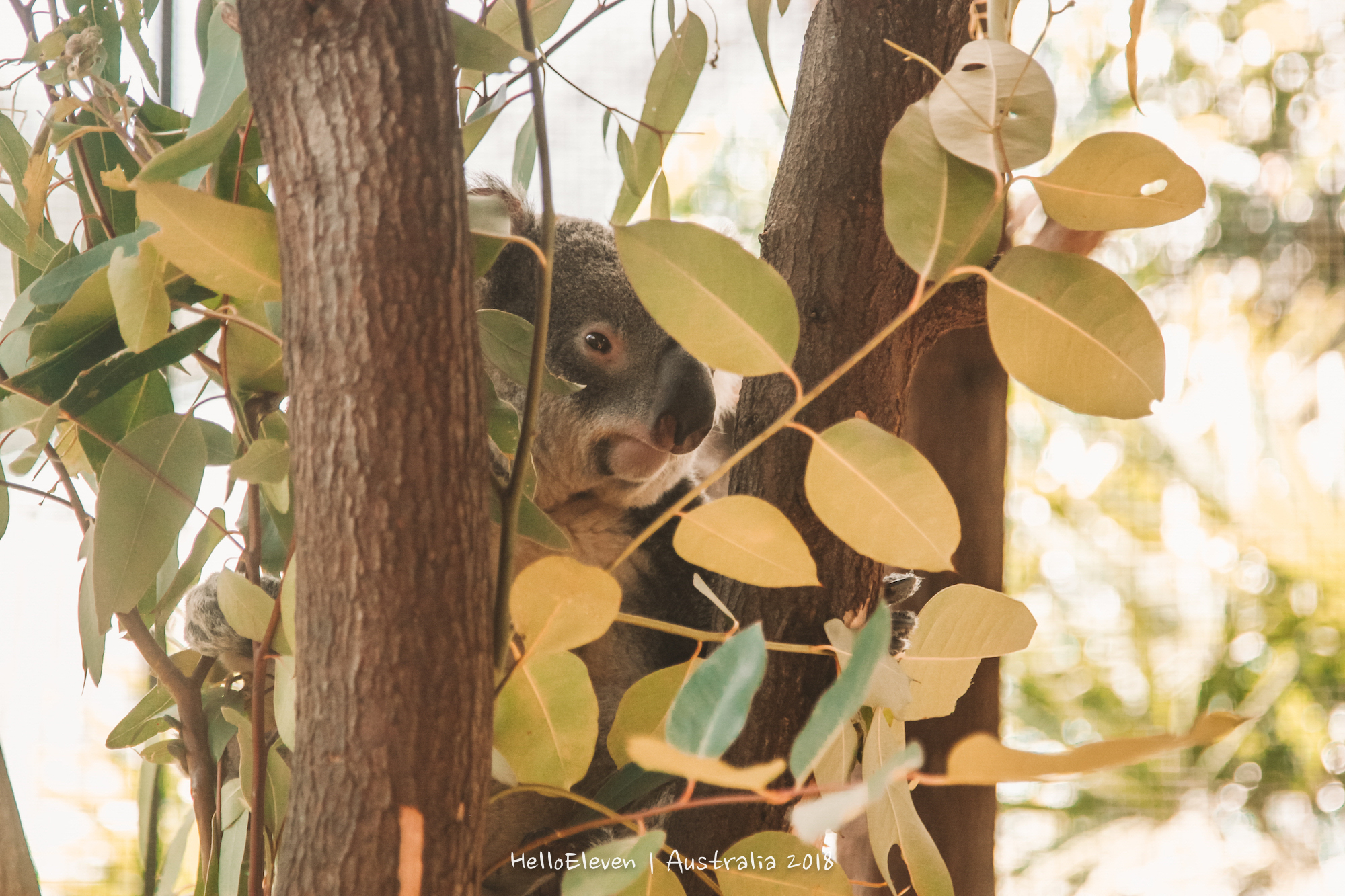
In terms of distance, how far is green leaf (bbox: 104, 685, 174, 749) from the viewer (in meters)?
0.85

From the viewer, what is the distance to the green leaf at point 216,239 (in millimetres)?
431

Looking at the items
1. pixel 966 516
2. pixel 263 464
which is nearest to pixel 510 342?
pixel 263 464

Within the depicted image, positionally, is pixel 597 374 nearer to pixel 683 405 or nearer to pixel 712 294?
pixel 683 405

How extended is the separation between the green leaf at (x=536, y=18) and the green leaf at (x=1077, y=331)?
1.54 feet

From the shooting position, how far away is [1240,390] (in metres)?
4.26

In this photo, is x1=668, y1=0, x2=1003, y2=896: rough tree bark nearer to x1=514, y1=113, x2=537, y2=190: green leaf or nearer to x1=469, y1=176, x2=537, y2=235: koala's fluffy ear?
x1=514, y1=113, x2=537, y2=190: green leaf

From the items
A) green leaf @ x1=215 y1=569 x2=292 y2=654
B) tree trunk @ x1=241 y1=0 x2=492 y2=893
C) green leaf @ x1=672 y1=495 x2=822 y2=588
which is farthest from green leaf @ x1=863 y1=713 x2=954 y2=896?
green leaf @ x1=215 y1=569 x2=292 y2=654

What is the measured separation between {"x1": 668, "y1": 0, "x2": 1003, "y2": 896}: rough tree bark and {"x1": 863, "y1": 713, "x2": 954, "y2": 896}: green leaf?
0.22 m

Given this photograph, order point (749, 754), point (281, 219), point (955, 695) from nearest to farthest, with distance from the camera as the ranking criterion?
point (281, 219)
point (955, 695)
point (749, 754)

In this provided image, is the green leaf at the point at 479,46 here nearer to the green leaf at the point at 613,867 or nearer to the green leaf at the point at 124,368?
the green leaf at the point at 124,368

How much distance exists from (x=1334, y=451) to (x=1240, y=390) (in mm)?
420

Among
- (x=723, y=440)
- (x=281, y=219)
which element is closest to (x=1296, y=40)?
(x=723, y=440)

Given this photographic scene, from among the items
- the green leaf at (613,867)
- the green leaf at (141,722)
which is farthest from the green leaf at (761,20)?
the green leaf at (141,722)

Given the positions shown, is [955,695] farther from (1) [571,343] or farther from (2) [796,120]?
(1) [571,343]
